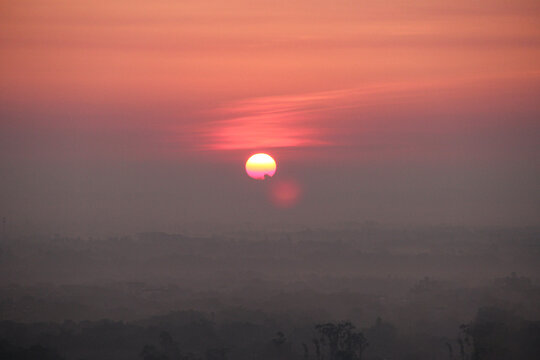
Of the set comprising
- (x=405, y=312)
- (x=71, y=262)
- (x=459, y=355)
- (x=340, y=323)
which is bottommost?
(x=459, y=355)

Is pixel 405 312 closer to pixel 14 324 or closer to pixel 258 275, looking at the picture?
pixel 258 275

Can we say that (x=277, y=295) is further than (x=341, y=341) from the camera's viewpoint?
Yes

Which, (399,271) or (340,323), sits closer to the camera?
(340,323)

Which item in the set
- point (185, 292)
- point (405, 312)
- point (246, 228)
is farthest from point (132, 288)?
point (405, 312)

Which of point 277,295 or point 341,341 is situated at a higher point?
point 277,295

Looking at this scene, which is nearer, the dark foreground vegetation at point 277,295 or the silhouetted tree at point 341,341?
the silhouetted tree at point 341,341

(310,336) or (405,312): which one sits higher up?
(405,312)

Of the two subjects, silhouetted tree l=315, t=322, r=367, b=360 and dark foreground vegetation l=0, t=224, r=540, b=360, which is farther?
dark foreground vegetation l=0, t=224, r=540, b=360

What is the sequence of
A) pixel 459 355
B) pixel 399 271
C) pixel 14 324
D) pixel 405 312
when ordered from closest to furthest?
pixel 459 355, pixel 14 324, pixel 405 312, pixel 399 271
